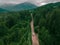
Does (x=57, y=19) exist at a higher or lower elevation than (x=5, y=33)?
higher

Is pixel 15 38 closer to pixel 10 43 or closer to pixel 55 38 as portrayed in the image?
pixel 10 43

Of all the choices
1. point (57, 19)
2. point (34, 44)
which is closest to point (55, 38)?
point (34, 44)

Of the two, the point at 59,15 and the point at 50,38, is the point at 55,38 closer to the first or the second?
the point at 50,38

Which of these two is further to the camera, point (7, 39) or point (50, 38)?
point (7, 39)

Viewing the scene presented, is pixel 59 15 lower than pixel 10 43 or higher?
higher

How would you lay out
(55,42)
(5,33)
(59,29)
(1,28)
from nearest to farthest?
(55,42) → (59,29) → (5,33) → (1,28)

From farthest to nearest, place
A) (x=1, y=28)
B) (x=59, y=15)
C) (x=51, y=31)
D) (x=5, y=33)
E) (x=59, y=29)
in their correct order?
(x=1, y=28) → (x=5, y=33) → (x=59, y=15) → (x=51, y=31) → (x=59, y=29)

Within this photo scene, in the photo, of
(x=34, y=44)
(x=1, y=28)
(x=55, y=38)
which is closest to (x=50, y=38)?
(x=55, y=38)

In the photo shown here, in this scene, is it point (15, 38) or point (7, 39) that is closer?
point (7, 39)

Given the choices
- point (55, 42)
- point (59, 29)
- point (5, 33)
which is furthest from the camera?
point (5, 33)
